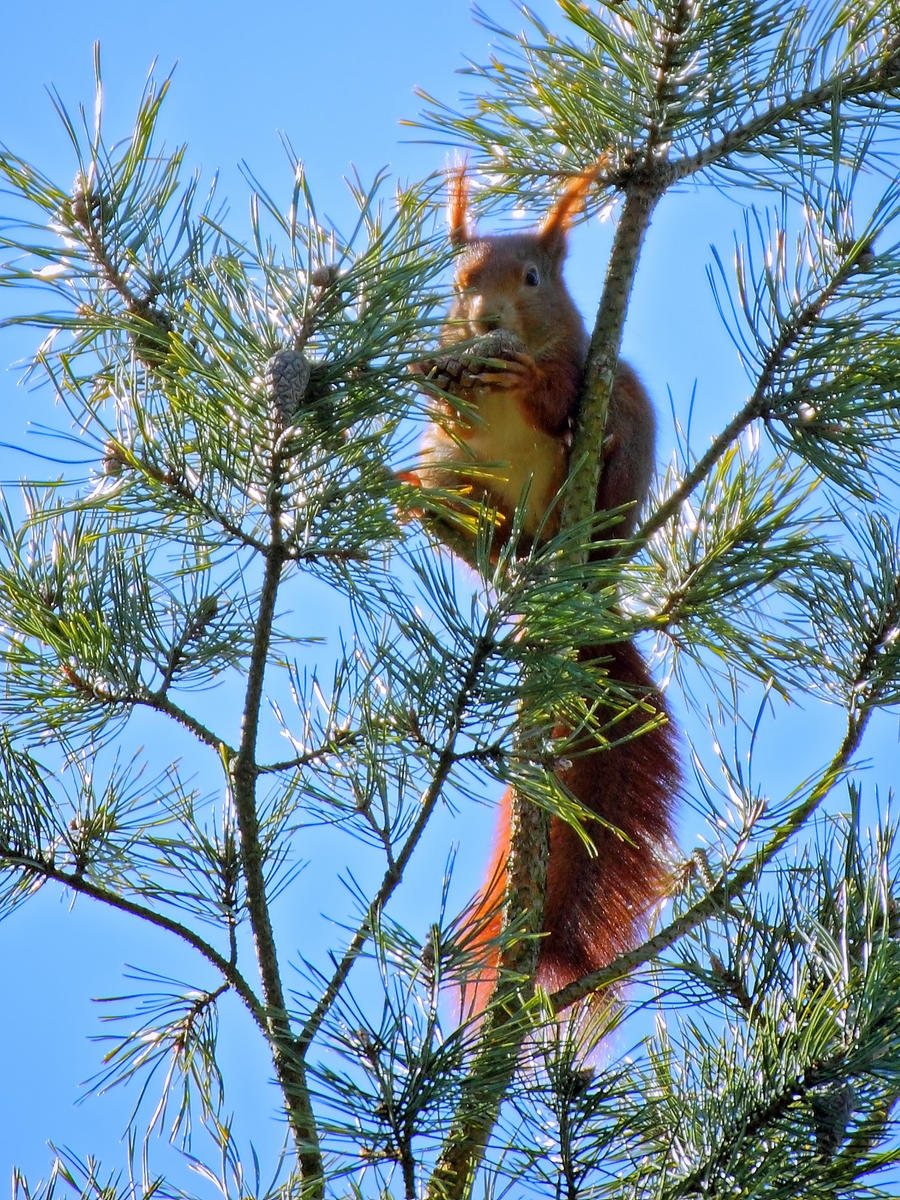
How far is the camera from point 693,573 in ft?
5.12

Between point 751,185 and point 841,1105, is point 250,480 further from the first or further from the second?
point 751,185

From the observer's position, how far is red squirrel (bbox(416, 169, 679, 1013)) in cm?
156

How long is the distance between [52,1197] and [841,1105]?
2.18 feet

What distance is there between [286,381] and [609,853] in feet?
3.03

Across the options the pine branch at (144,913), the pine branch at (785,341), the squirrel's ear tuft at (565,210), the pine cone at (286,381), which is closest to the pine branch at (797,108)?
the squirrel's ear tuft at (565,210)

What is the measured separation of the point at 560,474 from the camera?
2.02 metres

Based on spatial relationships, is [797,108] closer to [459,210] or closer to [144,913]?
[459,210]

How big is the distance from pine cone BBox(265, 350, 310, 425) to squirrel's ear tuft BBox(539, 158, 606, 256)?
0.81m

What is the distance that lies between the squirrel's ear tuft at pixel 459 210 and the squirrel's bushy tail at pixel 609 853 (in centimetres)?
71

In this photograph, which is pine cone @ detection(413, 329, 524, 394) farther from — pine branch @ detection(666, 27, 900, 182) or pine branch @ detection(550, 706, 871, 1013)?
pine branch @ detection(550, 706, 871, 1013)

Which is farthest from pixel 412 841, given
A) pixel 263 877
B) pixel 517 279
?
pixel 517 279

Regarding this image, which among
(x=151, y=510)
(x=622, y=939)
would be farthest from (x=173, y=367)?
(x=622, y=939)

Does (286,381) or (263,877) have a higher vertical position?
(286,381)

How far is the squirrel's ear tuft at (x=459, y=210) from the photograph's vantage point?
1932mm
